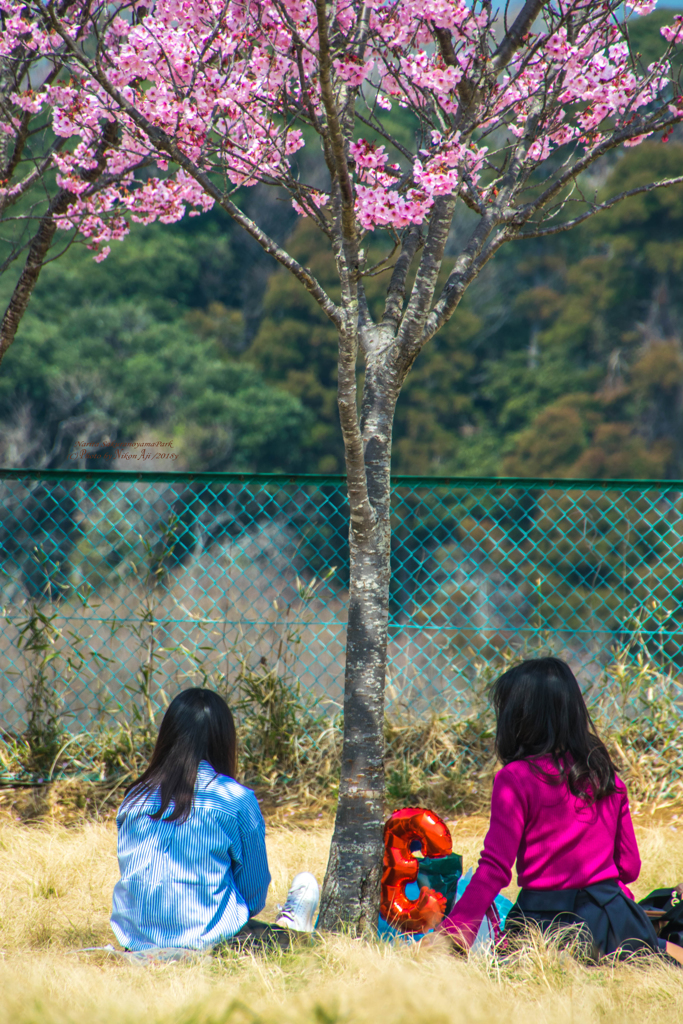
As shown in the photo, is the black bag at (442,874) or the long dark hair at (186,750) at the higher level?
the long dark hair at (186,750)

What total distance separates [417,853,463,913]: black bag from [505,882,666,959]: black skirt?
332mm

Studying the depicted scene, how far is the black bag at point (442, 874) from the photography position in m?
2.21

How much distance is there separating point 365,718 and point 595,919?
690 mm

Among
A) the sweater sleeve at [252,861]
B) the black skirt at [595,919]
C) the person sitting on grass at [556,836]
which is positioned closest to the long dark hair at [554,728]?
the person sitting on grass at [556,836]

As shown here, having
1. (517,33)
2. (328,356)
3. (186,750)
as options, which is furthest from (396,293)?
(328,356)

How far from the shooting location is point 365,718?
215 centimetres

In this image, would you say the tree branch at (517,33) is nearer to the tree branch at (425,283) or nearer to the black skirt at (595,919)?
the tree branch at (425,283)

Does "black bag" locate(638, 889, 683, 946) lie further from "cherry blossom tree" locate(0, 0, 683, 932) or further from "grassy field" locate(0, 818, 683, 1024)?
"cherry blossom tree" locate(0, 0, 683, 932)

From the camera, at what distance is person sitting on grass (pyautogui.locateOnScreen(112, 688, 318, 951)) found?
72.9 inches

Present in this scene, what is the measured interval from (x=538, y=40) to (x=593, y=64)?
0.51m

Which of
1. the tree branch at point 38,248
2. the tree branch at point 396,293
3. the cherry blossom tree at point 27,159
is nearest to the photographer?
the tree branch at point 396,293

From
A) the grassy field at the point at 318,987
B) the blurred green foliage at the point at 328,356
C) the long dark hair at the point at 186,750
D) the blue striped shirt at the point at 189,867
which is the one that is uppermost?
the blurred green foliage at the point at 328,356

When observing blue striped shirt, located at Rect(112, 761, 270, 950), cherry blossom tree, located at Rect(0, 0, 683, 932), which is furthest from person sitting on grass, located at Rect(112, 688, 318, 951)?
cherry blossom tree, located at Rect(0, 0, 683, 932)

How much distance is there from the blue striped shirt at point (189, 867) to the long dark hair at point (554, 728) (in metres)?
0.63
